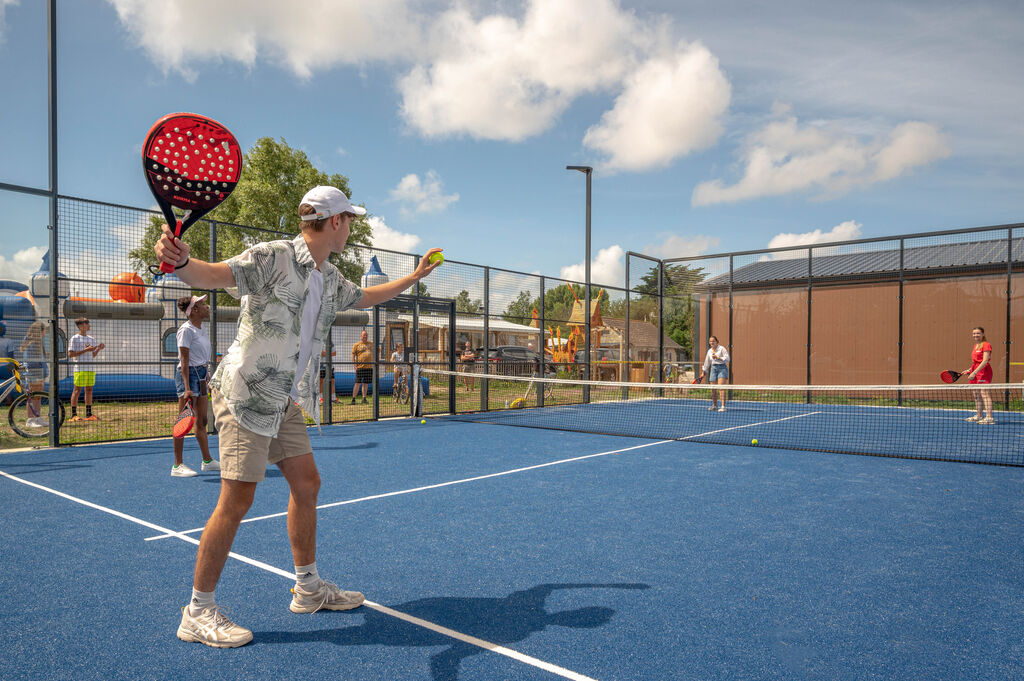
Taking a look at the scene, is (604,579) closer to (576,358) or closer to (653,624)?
(653,624)

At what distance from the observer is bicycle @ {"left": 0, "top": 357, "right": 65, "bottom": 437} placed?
28.4ft

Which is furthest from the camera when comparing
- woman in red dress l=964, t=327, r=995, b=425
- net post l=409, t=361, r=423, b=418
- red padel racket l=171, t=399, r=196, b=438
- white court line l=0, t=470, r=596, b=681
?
net post l=409, t=361, r=423, b=418

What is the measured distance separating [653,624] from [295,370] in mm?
2050

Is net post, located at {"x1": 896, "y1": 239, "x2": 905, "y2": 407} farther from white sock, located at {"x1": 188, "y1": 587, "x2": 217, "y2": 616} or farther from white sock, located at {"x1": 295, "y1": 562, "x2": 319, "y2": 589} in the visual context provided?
white sock, located at {"x1": 188, "y1": 587, "x2": 217, "y2": 616}

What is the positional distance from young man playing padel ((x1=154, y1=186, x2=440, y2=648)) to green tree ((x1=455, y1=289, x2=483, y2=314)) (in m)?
10.6

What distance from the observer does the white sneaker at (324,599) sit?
3160mm

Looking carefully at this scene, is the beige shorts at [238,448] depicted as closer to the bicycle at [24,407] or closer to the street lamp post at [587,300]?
the bicycle at [24,407]

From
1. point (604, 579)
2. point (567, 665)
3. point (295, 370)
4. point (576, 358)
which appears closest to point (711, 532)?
point (604, 579)

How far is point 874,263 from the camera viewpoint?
1770 cm

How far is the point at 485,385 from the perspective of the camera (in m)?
14.2

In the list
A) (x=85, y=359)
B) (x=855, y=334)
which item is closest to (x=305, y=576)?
(x=85, y=359)

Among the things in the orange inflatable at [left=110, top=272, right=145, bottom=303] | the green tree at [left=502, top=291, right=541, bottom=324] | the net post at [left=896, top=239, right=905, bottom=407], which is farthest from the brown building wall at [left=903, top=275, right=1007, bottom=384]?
the orange inflatable at [left=110, top=272, right=145, bottom=303]

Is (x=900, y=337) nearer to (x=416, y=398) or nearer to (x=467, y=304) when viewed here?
(x=467, y=304)

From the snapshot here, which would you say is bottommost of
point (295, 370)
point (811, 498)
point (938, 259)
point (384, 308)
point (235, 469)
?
point (811, 498)
